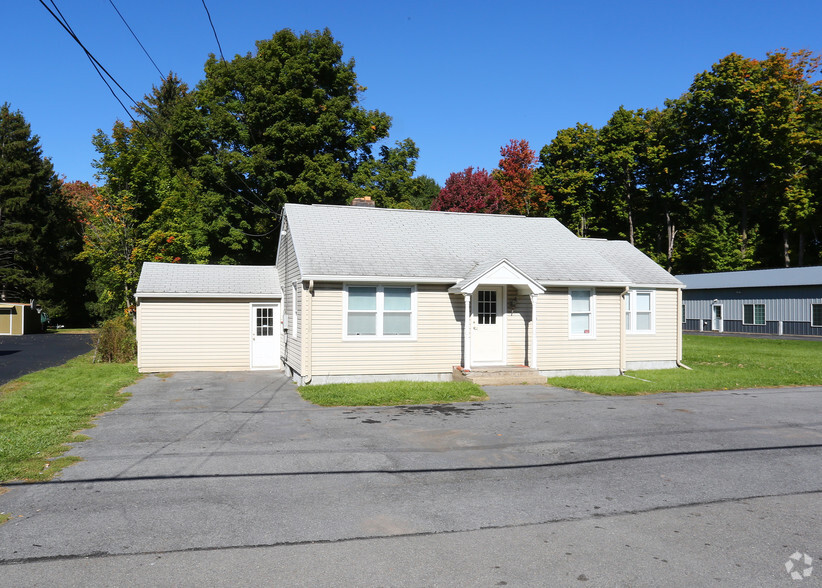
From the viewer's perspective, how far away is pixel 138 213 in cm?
3606

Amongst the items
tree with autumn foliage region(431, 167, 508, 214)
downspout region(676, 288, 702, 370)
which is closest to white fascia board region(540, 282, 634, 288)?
downspout region(676, 288, 702, 370)

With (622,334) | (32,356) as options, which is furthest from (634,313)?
(32,356)

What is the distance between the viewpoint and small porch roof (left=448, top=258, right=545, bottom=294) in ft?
52.5

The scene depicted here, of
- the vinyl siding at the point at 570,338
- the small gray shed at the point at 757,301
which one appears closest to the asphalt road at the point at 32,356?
the vinyl siding at the point at 570,338

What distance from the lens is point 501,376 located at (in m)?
16.4

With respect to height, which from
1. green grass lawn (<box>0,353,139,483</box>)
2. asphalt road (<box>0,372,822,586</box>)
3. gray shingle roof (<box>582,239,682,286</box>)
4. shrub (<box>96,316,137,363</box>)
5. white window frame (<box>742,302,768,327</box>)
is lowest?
asphalt road (<box>0,372,822,586</box>)

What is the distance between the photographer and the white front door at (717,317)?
4216 cm

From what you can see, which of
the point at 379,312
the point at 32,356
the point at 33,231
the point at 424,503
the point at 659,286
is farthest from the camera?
the point at 33,231

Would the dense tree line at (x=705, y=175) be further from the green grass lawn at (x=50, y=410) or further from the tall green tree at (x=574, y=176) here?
the green grass lawn at (x=50, y=410)

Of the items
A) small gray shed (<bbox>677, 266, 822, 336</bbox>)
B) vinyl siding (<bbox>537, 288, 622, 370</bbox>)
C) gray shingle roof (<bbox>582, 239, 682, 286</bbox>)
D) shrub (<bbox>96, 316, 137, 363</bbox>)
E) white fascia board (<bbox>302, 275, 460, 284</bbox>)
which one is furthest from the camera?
small gray shed (<bbox>677, 266, 822, 336</bbox>)

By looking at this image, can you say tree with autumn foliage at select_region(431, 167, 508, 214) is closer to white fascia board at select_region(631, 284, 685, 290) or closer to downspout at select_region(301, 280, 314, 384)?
white fascia board at select_region(631, 284, 685, 290)

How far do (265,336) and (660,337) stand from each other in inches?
526

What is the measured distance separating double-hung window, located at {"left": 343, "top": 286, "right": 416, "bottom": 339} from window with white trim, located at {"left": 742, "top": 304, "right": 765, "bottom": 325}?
106 ft

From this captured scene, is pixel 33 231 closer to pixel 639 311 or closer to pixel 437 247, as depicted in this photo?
pixel 437 247
